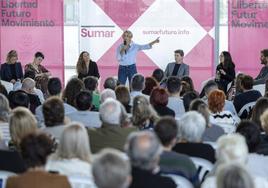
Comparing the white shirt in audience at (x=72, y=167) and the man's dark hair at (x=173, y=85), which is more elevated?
the man's dark hair at (x=173, y=85)

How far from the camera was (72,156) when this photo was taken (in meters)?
5.14

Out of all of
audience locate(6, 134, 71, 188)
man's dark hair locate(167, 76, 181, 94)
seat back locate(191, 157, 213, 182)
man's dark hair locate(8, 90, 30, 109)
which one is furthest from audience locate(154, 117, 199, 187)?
man's dark hair locate(167, 76, 181, 94)

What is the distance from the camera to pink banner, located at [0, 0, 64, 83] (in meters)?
14.9

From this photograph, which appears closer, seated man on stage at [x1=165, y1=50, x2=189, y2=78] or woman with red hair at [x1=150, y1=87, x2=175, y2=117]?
woman with red hair at [x1=150, y1=87, x2=175, y2=117]

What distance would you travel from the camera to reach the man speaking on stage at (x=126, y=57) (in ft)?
47.4

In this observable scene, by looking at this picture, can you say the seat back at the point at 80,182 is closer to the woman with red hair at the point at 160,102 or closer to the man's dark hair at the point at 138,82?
the woman with red hair at the point at 160,102

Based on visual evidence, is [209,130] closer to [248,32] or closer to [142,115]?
[142,115]

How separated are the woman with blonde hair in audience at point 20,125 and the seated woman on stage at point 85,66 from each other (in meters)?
7.71

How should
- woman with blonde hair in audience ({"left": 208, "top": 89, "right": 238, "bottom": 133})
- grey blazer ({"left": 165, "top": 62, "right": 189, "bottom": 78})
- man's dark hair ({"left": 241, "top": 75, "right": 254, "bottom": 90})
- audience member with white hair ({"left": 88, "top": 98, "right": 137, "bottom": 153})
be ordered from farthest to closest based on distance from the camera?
1. grey blazer ({"left": 165, "top": 62, "right": 189, "bottom": 78})
2. man's dark hair ({"left": 241, "top": 75, "right": 254, "bottom": 90})
3. woman with blonde hair in audience ({"left": 208, "top": 89, "right": 238, "bottom": 133})
4. audience member with white hair ({"left": 88, "top": 98, "right": 137, "bottom": 153})

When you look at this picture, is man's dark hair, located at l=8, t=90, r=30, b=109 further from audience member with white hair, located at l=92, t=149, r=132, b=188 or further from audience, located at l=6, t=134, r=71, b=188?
audience member with white hair, located at l=92, t=149, r=132, b=188

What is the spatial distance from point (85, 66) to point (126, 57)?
948 millimetres

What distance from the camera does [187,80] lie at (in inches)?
424

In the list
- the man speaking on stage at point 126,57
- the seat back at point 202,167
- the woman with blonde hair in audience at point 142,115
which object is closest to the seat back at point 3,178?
the seat back at point 202,167

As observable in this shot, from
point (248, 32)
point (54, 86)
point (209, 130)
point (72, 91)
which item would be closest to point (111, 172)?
point (209, 130)
